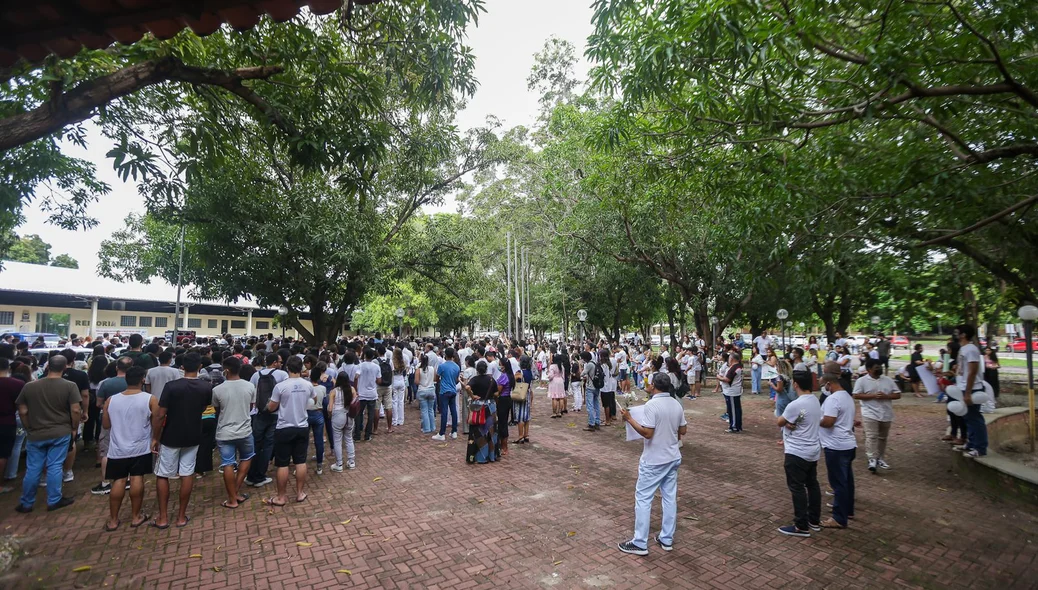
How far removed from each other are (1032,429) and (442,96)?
10.7 m

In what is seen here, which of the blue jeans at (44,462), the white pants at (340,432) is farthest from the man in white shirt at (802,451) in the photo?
the blue jeans at (44,462)

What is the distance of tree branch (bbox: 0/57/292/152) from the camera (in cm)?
429

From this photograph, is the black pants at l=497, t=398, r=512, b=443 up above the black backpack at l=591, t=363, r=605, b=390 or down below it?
below

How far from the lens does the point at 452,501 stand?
6.17 metres

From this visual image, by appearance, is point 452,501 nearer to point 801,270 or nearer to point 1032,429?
point 801,270

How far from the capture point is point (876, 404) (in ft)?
23.2

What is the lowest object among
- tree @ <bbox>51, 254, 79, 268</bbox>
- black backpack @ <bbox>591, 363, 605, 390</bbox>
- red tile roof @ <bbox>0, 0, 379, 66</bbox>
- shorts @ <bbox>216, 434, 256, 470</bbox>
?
shorts @ <bbox>216, 434, 256, 470</bbox>

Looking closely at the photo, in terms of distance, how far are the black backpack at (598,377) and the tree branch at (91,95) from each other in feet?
26.4

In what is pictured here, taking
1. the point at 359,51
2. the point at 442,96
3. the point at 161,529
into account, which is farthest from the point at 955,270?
the point at 161,529

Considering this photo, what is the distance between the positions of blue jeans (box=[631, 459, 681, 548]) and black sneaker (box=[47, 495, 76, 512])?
22.2 ft

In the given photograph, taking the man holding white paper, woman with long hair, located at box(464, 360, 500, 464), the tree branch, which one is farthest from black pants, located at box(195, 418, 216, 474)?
the man holding white paper

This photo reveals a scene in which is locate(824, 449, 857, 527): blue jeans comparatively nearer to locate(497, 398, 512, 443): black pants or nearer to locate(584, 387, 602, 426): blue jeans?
locate(497, 398, 512, 443): black pants

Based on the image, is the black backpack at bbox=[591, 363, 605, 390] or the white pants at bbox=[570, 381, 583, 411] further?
the white pants at bbox=[570, 381, 583, 411]

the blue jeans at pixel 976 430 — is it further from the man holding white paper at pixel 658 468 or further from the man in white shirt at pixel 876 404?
the man holding white paper at pixel 658 468
